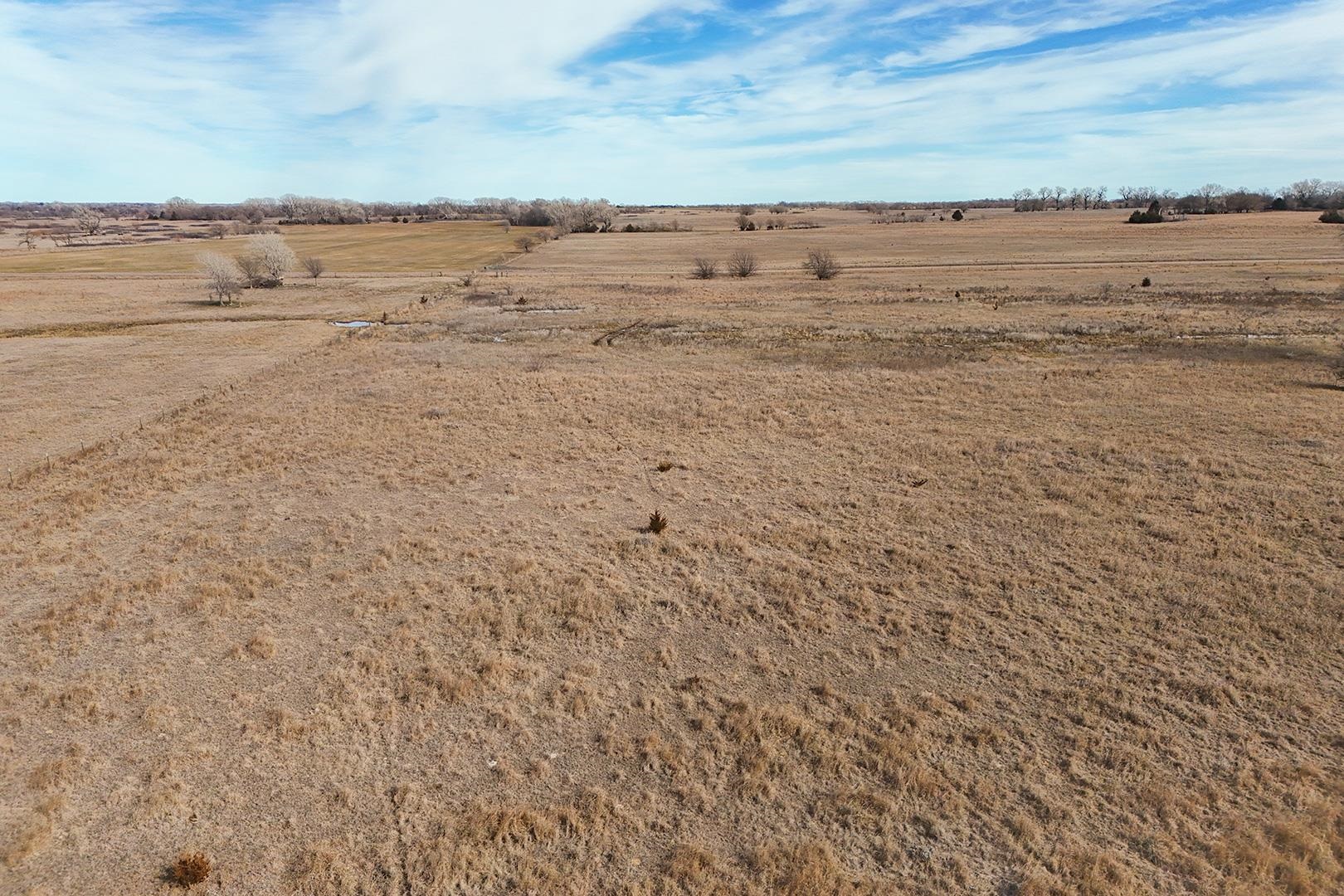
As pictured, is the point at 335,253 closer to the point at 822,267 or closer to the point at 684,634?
the point at 822,267

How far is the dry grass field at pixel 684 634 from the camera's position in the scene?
765 cm

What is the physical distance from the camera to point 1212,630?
11203 millimetres

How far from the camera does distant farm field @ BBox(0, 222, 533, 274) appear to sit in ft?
255

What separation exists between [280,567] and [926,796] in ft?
39.9

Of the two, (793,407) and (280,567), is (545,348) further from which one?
(280,567)

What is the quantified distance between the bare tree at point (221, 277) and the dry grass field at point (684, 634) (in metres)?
27.1

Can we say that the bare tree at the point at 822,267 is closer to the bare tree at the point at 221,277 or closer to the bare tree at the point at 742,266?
the bare tree at the point at 742,266

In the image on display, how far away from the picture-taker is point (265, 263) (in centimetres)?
6175

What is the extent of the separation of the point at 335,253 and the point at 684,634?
330 ft

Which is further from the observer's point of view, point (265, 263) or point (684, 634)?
point (265, 263)

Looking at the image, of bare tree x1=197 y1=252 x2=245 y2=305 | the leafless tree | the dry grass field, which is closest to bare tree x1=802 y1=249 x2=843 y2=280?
the dry grass field

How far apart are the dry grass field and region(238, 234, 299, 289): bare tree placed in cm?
3672

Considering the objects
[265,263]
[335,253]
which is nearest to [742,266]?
[265,263]

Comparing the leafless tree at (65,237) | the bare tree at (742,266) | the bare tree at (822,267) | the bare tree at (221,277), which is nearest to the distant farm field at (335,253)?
the leafless tree at (65,237)
